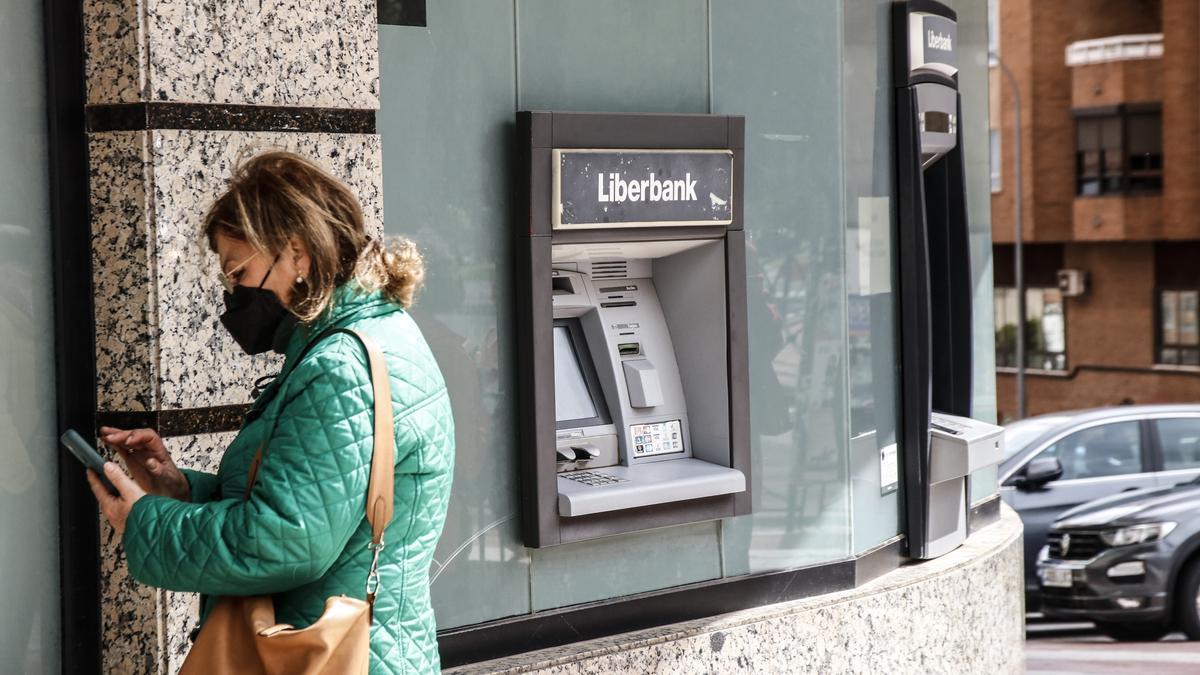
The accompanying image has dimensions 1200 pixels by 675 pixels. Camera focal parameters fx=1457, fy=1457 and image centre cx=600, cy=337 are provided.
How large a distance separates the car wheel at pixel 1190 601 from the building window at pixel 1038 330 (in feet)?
71.8

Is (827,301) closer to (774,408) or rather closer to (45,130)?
(774,408)

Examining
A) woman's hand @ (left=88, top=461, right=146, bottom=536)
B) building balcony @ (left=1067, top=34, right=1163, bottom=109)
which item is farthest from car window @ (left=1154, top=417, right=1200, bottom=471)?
building balcony @ (left=1067, top=34, right=1163, bottom=109)

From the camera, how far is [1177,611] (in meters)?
8.99

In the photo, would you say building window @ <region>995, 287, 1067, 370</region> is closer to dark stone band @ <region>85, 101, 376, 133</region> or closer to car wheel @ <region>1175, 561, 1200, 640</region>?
car wheel @ <region>1175, 561, 1200, 640</region>

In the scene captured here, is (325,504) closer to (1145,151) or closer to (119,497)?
(119,497)

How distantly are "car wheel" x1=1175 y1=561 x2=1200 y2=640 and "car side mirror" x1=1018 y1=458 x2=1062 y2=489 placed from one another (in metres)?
1.06

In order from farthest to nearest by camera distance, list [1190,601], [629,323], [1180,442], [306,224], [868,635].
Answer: [1180,442]
[1190,601]
[868,635]
[629,323]
[306,224]

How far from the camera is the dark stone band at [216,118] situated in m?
3.35

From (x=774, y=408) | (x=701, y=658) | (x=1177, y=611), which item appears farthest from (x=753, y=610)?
(x=1177, y=611)

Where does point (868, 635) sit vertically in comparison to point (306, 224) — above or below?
below

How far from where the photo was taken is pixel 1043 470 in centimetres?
965

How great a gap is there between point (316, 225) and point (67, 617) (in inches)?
61.0

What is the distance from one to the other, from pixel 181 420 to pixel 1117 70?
28017 mm

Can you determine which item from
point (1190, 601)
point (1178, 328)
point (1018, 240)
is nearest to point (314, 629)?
point (1190, 601)
